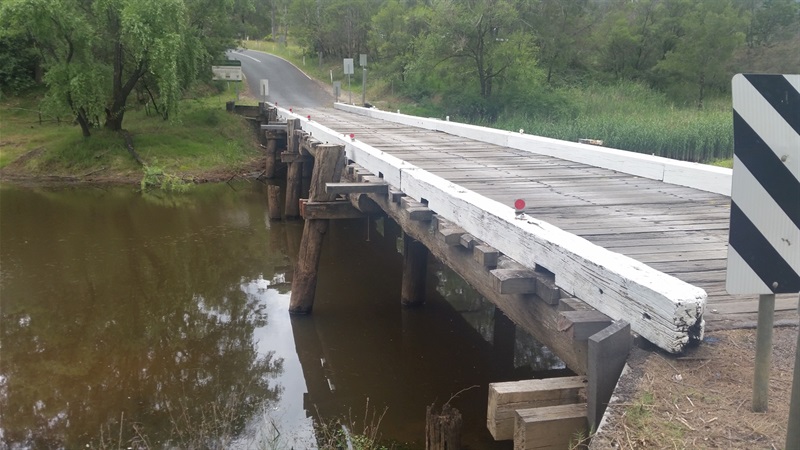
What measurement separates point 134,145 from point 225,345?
13370mm

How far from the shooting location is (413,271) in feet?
28.0

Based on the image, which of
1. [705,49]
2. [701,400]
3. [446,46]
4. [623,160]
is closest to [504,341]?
[623,160]

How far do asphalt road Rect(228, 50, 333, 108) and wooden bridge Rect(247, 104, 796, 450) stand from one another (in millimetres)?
18397

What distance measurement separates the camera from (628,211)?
17.0 feet

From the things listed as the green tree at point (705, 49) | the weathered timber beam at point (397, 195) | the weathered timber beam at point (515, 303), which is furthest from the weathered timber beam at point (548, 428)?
the green tree at point (705, 49)

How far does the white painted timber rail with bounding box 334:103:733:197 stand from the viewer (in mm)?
5977

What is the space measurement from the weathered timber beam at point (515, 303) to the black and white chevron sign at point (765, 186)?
1.10m

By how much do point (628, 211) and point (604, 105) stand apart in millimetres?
24086

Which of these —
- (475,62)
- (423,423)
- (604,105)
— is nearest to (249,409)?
(423,423)

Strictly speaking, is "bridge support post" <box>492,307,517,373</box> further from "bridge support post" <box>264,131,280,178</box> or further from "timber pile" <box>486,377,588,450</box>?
"bridge support post" <box>264,131,280,178</box>

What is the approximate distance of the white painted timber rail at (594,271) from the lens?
106 inches

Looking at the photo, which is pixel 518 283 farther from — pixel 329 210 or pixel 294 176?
pixel 294 176

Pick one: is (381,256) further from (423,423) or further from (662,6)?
(662,6)

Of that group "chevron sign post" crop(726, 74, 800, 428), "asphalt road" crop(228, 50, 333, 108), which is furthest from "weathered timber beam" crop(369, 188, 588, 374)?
"asphalt road" crop(228, 50, 333, 108)
